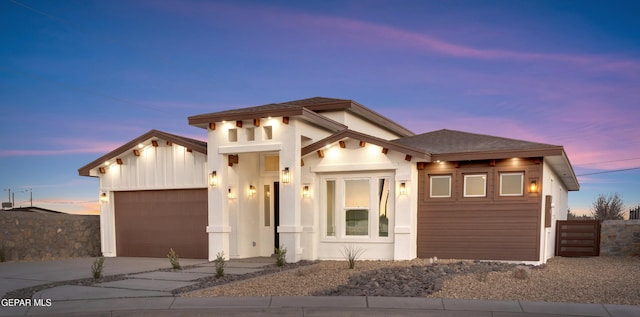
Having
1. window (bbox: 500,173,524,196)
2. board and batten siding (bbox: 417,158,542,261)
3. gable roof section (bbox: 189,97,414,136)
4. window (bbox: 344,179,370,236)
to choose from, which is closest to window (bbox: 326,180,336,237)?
window (bbox: 344,179,370,236)

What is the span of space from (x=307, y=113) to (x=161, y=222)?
21.1ft

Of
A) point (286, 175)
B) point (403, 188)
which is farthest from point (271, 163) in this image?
point (403, 188)

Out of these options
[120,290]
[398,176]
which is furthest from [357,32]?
[120,290]

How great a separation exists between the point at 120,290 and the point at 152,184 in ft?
23.5

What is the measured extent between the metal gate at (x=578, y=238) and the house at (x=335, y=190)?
20.6 inches

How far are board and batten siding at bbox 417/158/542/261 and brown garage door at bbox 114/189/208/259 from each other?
6.87 meters

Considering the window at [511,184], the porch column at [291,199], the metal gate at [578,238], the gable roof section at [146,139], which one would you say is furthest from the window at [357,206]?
the metal gate at [578,238]

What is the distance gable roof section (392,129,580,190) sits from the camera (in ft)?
36.7

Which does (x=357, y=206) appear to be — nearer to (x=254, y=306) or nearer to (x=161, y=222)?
(x=254, y=306)

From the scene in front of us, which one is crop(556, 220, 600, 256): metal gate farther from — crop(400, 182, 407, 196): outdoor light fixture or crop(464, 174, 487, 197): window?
crop(400, 182, 407, 196): outdoor light fixture

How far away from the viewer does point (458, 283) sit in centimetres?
820

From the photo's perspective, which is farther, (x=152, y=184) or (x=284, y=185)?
(x=152, y=184)

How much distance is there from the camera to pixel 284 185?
40.3ft

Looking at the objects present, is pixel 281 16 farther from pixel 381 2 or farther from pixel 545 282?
pixel 545 282
